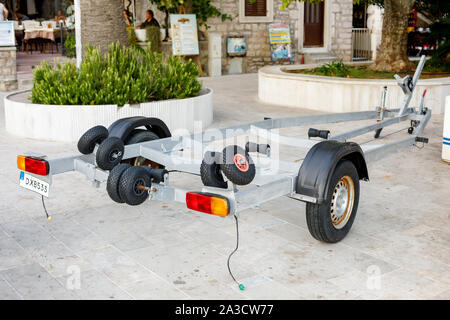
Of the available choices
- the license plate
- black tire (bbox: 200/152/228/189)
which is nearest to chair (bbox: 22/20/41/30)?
the license plate

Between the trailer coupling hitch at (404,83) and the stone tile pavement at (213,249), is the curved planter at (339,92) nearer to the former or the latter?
the trailer coupling hitch at (404,83)

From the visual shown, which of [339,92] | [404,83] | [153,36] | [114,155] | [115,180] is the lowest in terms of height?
[115,180]

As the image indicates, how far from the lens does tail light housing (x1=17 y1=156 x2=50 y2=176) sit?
5.11 m

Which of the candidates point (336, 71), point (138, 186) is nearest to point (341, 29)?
point (336, 71)

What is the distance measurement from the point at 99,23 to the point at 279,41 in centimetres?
1093

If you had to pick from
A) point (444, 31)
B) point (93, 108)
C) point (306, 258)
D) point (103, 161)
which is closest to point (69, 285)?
point (103, 161)

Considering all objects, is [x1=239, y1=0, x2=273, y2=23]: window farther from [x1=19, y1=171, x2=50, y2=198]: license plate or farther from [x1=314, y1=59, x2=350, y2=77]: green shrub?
[x1=19, y1=171, x2=50, y2=198]: license plate

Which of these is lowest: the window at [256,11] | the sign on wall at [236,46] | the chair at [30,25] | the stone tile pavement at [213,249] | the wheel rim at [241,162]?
the stone tile pavement at [213,249]

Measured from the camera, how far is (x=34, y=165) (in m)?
5.18

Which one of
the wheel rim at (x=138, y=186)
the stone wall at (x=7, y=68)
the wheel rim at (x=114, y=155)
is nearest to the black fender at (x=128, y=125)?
the wheel rim at (x=114, y=155)

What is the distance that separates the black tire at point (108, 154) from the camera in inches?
212

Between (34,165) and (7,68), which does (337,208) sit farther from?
(7,68)

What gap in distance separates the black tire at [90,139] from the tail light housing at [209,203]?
1675 mm

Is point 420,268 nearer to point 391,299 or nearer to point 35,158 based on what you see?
point 391,299
